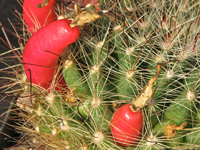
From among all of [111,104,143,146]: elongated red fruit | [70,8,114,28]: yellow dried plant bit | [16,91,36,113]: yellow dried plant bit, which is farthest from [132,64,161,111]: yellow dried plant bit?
[16,91,36,113]: yellow dried plant bit

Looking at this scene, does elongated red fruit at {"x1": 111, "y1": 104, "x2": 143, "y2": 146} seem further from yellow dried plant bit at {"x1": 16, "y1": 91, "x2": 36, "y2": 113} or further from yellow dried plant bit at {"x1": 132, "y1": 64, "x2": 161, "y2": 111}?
yellow dried plant bit at {"x1": 16, "y1": 91, "x2": 36, "y2": 113}

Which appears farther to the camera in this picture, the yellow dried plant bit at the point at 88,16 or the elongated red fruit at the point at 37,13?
the elongated red fruit at the point at 37,13

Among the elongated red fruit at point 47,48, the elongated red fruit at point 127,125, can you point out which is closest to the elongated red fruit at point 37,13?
the elongated red fruit at point 47,48

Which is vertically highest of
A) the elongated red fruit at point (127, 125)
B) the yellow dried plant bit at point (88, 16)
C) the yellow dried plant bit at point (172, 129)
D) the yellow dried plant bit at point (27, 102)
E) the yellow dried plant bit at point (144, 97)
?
the yellow dried plant bit at point (88, 16)

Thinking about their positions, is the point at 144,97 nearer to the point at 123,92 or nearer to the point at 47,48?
the point at 123,92

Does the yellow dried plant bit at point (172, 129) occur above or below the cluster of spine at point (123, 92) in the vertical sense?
below

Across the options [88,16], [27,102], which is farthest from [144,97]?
[27,102]

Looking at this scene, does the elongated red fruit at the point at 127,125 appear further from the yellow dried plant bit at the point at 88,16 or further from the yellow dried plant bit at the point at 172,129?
the yellow dried plant bit at the point at 88,16

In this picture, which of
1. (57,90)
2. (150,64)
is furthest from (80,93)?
(150,64)
